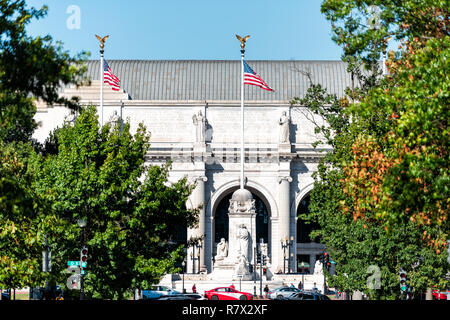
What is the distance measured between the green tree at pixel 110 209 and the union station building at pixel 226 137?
49.6 m

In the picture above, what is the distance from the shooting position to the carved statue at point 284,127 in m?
93.1

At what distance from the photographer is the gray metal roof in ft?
321

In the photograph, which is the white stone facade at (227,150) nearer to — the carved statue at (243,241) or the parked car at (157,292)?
the parked car at (157,292)

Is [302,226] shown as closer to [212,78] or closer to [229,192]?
[229,192]

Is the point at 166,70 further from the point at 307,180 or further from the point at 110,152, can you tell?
the point at 110,152

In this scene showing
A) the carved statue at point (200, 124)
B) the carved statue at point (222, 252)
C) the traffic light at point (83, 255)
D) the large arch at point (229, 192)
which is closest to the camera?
the traffic light at point (83, 255)

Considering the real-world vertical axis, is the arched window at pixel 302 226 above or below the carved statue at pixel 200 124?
below

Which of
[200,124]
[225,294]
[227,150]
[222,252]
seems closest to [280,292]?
[222,252]

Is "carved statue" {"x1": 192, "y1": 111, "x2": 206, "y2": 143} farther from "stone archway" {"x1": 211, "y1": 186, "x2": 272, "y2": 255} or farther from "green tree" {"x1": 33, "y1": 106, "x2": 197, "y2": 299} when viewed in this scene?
"green tree" {"x1": 33, "y1": 106, "x2": 197, "y2": 299}

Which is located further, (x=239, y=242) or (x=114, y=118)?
(x=114, y=118)

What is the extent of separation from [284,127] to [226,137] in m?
7.06

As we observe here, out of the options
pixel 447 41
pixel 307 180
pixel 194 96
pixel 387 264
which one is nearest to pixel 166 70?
pixel 194 96

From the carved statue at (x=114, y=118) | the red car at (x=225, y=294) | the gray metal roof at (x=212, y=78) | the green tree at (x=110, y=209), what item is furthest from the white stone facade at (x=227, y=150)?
the green tree at (x=110, y=209)

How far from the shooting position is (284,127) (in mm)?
93250
